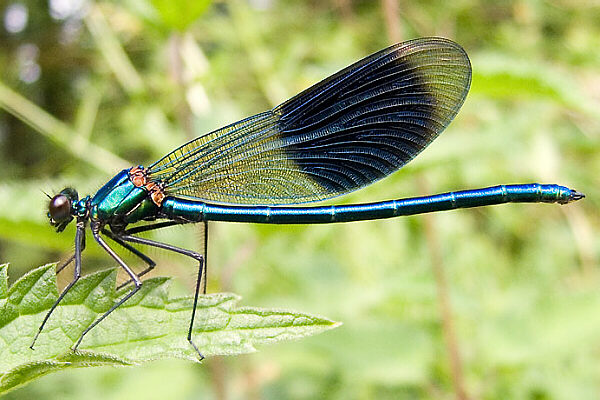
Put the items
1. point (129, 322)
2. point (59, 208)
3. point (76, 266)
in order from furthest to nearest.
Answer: point (59, 208), point (76, 266), point (129, 322)

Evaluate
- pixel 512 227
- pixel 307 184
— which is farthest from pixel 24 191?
pixel 512 227

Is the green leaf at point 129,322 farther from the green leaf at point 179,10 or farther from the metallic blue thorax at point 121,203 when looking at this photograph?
the green leaf at point 179,10

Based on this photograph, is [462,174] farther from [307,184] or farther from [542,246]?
[307,184]

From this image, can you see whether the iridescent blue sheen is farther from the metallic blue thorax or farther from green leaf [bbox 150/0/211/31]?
green leaf [bbox 150/0/211/31]

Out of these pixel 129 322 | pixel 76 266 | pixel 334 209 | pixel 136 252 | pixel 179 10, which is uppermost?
pixel 179 10

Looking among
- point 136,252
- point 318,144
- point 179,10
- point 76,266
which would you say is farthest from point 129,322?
point 179,10

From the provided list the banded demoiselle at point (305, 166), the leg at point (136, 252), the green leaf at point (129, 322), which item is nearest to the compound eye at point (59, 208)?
the banded demoiselle at point (305, 166)

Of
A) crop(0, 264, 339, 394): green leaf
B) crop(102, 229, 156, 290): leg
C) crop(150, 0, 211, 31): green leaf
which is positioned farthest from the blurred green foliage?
crop(0, 264, 339, 394): green leaf

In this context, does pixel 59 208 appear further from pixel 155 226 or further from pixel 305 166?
pixel 305 166
